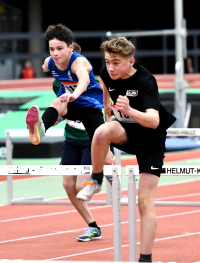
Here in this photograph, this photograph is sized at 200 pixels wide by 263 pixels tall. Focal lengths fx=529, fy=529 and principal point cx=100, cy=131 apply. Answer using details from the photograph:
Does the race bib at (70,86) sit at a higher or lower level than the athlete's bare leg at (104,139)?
higher

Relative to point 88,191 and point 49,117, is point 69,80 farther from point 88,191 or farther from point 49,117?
point 88,191

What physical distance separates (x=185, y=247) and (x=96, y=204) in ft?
8.76

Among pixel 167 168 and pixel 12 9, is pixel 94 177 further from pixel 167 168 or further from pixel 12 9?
pixel 12 9

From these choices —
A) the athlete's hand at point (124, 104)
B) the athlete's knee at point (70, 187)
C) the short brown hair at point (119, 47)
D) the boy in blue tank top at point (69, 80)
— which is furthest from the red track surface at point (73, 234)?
the short brown hair at point (119, 47)

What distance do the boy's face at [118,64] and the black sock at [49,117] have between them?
103 centimetres

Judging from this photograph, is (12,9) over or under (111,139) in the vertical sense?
over

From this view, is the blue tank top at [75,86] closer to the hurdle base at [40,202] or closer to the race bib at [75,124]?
the race bib at [75,124]

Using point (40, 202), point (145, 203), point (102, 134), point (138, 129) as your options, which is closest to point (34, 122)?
point (102, 134)

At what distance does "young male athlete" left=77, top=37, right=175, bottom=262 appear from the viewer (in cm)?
402

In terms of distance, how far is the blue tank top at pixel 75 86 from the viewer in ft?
17.1

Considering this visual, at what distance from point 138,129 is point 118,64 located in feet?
1.80

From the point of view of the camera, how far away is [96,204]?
7.98 meters

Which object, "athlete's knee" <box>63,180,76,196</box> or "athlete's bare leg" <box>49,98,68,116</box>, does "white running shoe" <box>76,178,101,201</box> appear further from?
"athlete's knee" <box>63,180,76,196</box>

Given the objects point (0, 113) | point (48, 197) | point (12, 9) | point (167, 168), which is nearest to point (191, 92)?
point (0, 113)
